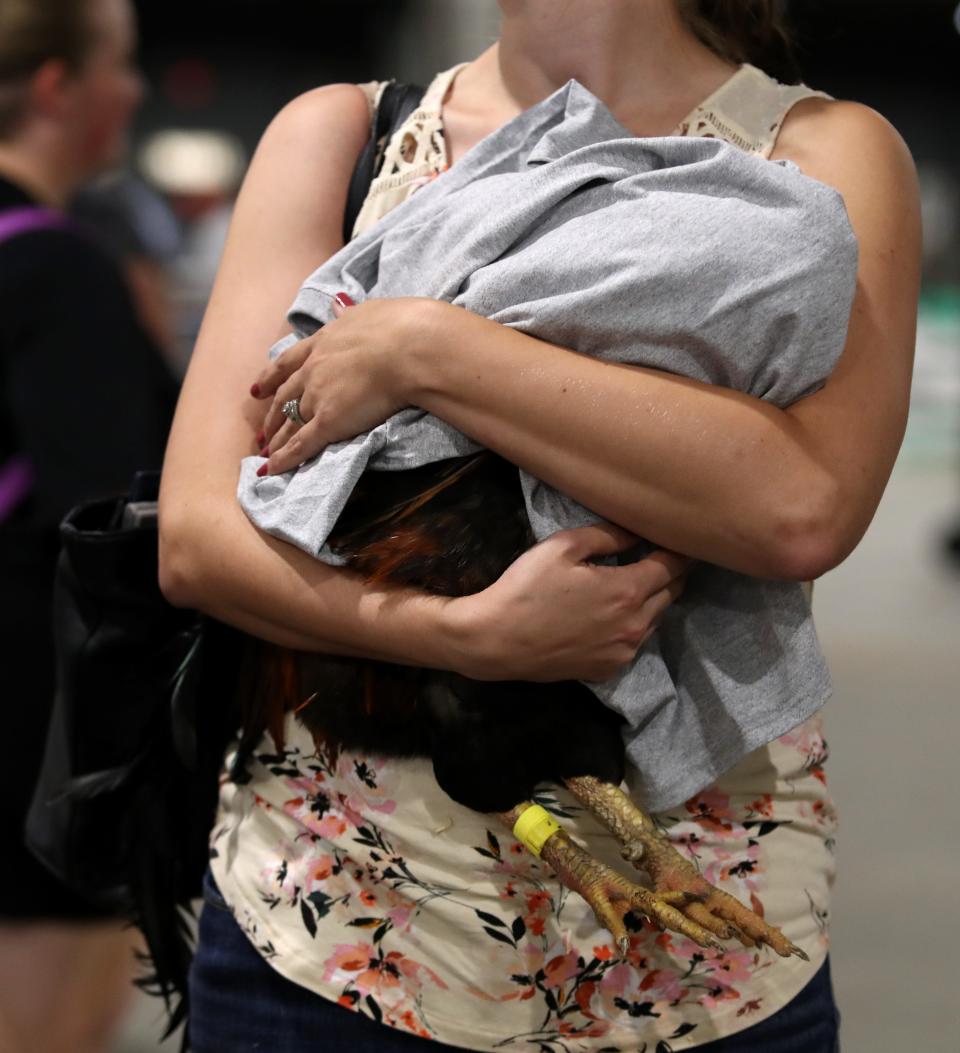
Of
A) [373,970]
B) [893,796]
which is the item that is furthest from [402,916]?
[893,796]

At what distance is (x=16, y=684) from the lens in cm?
211

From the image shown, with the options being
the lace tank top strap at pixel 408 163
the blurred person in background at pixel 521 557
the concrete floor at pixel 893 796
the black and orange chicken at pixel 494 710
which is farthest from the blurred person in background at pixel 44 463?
the black and orange chicken at pixel 494 710

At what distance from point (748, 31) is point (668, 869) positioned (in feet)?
2.73

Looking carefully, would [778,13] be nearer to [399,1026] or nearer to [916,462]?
[399,1026]

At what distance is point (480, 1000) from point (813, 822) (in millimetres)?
346

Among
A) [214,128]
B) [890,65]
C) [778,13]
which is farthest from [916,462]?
[214,128]

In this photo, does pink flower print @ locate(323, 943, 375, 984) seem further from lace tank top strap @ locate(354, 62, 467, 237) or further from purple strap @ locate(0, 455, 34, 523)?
purple strap @ locate(0, 455, 34, 523)

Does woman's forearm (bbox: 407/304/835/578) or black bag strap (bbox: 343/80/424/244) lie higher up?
black bag strap (bbox: 343/80/424/244)

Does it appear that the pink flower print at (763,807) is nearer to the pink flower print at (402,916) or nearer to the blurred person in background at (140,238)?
the pink flower print at (402,916)

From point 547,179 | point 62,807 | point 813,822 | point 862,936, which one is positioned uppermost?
point 547,179

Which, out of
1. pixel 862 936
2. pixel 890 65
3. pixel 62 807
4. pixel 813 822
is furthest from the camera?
pixel 890 65

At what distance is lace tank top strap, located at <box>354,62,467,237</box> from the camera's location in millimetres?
1286

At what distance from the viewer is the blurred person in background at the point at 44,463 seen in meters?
2.10

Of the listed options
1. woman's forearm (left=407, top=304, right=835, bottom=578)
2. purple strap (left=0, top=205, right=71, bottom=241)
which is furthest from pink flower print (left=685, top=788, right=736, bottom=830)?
purple strap (left=0, top=205, right=71, bottom=241)
